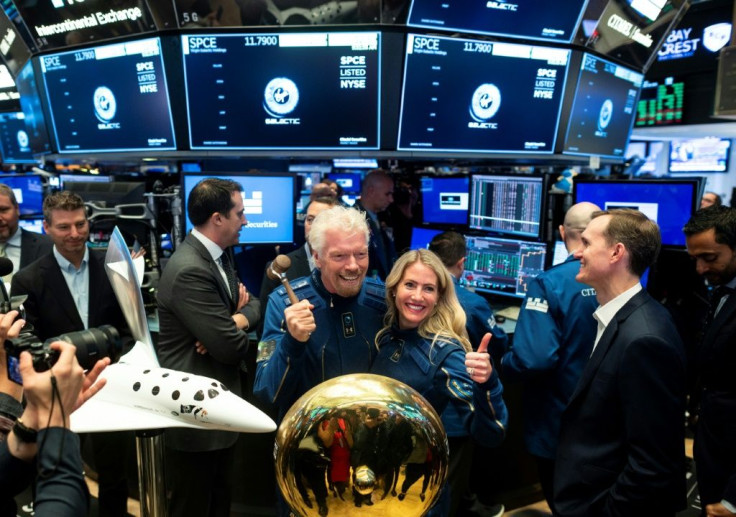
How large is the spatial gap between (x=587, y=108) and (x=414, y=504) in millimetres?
4592

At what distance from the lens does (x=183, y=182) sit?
163 inches

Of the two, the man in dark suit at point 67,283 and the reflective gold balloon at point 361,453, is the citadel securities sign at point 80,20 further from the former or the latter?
the reflective gold balloon at point 361,453

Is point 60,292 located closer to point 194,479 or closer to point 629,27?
point 194,479

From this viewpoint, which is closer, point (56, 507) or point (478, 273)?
point (56, 507)

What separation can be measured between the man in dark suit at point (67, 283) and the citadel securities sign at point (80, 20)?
1.59 metres

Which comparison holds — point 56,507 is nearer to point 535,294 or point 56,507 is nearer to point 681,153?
point 535,294

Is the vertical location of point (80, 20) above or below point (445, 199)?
above

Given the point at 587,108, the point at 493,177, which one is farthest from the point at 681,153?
the point at 493,177

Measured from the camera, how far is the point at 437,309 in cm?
214

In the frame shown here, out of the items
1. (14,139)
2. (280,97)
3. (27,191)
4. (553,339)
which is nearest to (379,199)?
(280,97)

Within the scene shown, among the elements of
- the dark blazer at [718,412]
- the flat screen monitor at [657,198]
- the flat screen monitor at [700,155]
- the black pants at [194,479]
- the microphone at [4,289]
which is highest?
the flat screen monitor at [700,155]

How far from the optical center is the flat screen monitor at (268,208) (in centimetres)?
431

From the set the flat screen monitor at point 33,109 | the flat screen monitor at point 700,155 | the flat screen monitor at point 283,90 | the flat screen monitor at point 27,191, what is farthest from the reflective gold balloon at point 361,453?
the flat screen monitor at point 700,155

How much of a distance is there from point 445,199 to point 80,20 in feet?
10.2
